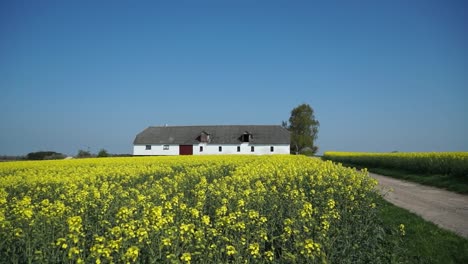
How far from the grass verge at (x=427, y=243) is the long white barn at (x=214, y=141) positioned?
53.0m

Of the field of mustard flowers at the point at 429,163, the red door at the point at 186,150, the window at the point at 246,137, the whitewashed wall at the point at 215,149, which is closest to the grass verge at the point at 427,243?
the field of mustard flowers at the point at 429,163

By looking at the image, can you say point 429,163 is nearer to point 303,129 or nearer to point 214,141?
point 214,141

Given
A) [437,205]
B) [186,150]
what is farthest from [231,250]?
[186,150]

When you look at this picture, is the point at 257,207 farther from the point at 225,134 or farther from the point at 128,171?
the point at 225,134

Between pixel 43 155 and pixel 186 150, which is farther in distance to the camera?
pixel 186 150

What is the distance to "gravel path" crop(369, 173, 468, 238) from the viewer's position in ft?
33.6

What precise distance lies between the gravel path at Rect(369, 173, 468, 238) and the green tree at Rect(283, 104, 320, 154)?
202 feet

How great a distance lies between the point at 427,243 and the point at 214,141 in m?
57.6

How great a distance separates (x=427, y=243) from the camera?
332 inches

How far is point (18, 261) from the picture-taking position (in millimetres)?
5539

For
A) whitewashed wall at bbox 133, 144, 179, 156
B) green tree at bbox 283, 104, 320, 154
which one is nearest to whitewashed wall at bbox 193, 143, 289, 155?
whitewashed wall at bbox 133, 144, 179, 156

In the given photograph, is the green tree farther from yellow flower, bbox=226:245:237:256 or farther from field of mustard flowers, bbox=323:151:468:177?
yellow flower, bbox=226:245:237:256

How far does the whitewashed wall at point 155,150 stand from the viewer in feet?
216

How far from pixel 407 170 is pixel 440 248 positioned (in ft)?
75.2
